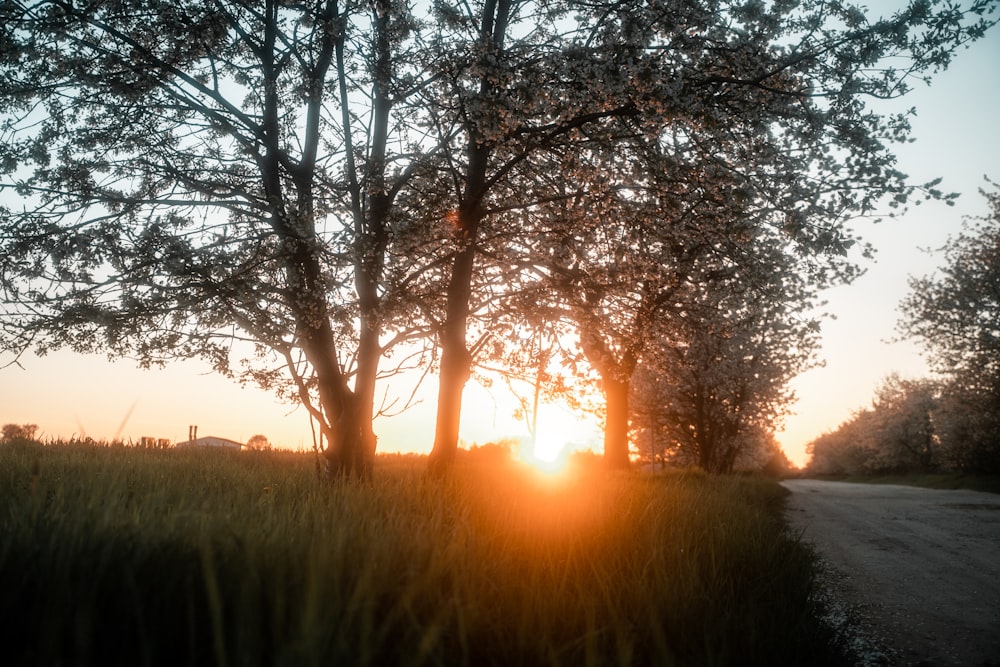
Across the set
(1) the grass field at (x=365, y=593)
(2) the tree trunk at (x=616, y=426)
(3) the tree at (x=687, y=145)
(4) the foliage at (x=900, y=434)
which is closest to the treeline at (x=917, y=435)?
(4) the foliage at (x=900, y=434)

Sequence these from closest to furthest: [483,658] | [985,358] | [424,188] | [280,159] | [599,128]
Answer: [483,658] → [599,128] → [280,159] → [424,188] → [985,358]

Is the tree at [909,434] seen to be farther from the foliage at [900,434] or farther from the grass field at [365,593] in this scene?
the grass field at [365,593]

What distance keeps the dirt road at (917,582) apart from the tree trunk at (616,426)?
26.7ft

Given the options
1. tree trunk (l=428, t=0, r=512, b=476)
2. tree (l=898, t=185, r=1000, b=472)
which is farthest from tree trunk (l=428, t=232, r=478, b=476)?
tree (l=898, t=185, r=1000, b=472)

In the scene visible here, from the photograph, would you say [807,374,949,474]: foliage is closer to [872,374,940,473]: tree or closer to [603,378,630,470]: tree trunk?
[872,374,940,473]: tree

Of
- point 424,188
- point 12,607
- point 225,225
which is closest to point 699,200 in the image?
point 424,188

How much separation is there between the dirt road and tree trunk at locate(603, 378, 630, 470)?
26.7ft

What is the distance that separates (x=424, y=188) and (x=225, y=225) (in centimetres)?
380

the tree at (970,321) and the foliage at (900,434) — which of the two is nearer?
the tree at (970,321)

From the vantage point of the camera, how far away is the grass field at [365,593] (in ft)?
7.57

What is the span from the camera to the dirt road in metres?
5.23

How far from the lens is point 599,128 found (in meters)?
8.95

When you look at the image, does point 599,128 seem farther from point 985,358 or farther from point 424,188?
point 985,358

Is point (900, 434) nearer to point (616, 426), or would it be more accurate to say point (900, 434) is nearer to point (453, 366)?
point (616, 426)
